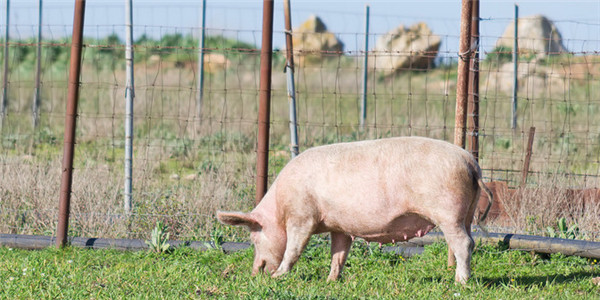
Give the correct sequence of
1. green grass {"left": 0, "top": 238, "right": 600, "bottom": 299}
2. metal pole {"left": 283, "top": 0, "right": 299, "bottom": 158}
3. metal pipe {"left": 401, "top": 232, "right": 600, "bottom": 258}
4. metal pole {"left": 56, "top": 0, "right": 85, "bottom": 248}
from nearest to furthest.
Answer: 1. green grass {"left": 0, "top": 238, "right": 600, "bottom": 299}
2. metal pipe {"left": 401, "top": 232, "right": 600, "bottom": 258}
3. metal pole {"left": 56, "top": 0, "right": 85, "bottom": 248}
4. metal pole {"left": 283, "top": 0, "right": 299, "bottom": 158}

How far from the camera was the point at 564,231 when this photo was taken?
24.5ft

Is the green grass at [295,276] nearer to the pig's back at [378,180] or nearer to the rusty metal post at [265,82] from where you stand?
the pig's back at [378,180]

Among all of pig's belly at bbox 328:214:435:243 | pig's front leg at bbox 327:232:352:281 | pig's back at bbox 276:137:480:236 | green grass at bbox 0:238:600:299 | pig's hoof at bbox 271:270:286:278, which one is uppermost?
pig's back at bbox 276:137:480:236

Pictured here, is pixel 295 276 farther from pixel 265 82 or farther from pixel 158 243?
pixel 265 82

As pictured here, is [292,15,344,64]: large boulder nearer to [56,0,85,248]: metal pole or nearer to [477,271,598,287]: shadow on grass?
[56,0,85,248]: metal pole

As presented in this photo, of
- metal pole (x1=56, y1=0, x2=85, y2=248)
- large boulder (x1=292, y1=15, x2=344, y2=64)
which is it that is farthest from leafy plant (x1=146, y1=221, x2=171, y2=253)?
large boulder (x1=292, y1=15, x2=344, y2=64)

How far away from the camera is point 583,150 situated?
46.4 feet

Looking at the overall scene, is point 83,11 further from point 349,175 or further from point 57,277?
point 349,175

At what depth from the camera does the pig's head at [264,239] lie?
6109 millimetres

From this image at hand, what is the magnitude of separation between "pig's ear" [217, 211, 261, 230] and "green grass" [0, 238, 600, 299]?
1.35 ft

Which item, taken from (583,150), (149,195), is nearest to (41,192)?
(149,195)

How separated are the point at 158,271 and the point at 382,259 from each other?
6.49ft

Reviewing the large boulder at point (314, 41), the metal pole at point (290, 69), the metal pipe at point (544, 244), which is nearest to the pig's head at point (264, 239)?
the metal pipe at point (544, 244)

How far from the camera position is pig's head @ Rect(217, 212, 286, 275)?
6.11 meters
